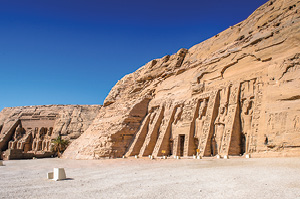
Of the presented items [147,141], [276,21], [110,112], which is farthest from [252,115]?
[110,112]

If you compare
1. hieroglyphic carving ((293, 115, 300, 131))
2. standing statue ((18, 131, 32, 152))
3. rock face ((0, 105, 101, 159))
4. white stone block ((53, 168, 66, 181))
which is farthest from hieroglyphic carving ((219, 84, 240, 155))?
standing statue ((18, 131, 32, 152))

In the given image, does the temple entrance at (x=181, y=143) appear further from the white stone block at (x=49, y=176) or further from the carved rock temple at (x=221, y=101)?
the white stone block at (x=49, y=176)

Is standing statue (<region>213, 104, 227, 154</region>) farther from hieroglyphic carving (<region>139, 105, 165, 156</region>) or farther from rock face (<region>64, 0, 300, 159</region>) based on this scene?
hieroglyphic carving (<region>139, 105, 165, 156</region>)

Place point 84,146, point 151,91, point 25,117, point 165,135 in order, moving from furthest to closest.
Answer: point 25,117
point 151,91
point 84,146
point 165,135

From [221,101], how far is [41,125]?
1334 inches

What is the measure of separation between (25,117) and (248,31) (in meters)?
38.0

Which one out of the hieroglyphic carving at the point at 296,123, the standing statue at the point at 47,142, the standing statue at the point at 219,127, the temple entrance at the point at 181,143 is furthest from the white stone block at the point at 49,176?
the standing statue at the point at 47,142

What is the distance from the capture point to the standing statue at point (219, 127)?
15344mm

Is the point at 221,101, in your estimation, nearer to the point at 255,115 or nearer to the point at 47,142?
the point at 255,115

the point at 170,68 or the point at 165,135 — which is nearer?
the point at 165,135

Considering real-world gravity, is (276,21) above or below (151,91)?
above

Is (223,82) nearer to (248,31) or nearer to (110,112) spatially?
(248,31)

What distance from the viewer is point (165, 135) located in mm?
19500

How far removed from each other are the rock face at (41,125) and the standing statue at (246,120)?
27.1 meters
